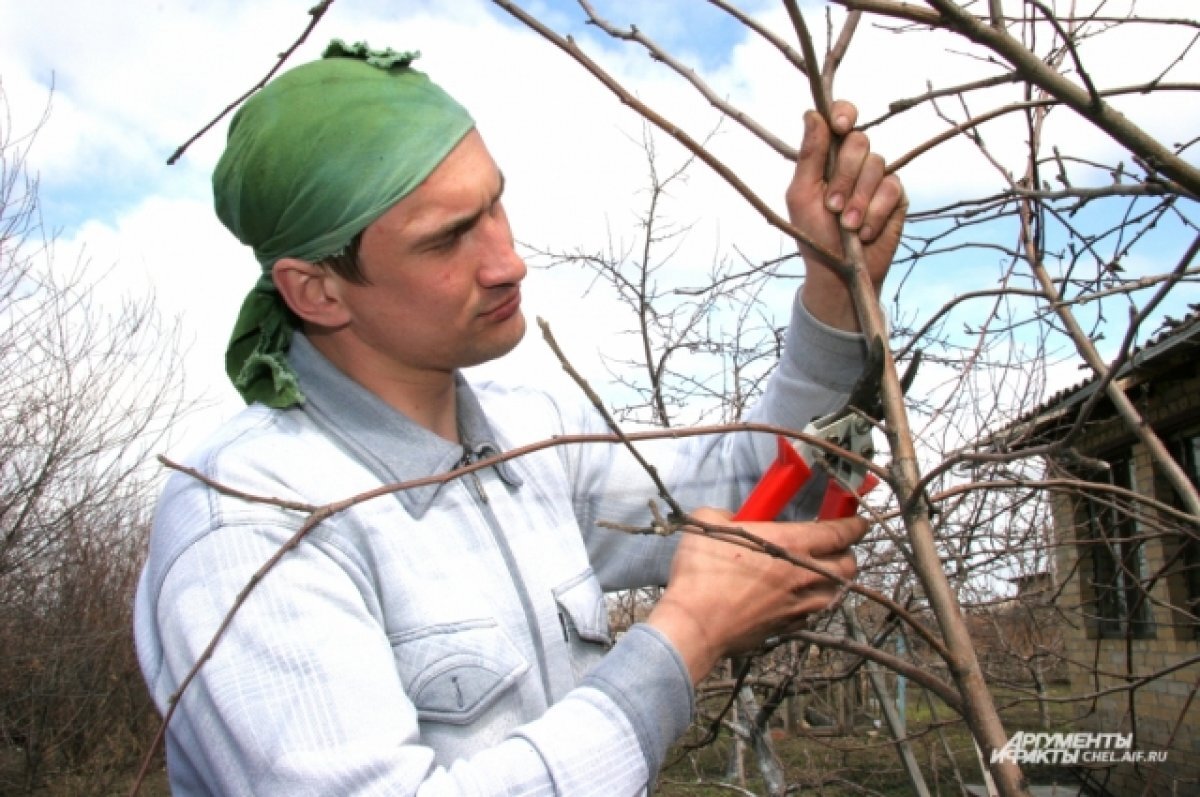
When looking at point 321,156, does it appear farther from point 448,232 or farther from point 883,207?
point 883,207

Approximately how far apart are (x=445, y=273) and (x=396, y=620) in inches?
19.0

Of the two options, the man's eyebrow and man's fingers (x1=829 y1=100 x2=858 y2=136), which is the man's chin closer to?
the man's eyebrow

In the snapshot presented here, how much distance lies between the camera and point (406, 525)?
4.59ft

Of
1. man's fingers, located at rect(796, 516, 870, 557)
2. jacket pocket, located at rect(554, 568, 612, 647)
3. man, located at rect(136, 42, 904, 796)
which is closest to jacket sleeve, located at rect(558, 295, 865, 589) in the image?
man, located at rect(136, 42, 904, 796)

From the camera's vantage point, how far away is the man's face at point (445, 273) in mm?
1486

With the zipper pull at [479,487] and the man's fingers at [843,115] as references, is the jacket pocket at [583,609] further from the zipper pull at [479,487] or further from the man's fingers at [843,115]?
the man's fingers at [843,115]

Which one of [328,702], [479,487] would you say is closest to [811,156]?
[479,487]

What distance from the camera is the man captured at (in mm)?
1178

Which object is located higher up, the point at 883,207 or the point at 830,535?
the point at 883,207

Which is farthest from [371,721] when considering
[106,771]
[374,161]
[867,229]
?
[106,771]

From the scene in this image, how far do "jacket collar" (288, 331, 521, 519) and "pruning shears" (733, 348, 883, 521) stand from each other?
382 millimetres

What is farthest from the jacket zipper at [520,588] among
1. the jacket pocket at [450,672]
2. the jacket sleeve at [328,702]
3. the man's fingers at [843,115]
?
the man's fingers at [843,115]

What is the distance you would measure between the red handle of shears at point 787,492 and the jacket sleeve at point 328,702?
0.93 ft

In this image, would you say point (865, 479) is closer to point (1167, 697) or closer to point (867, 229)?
point (867, 229)
